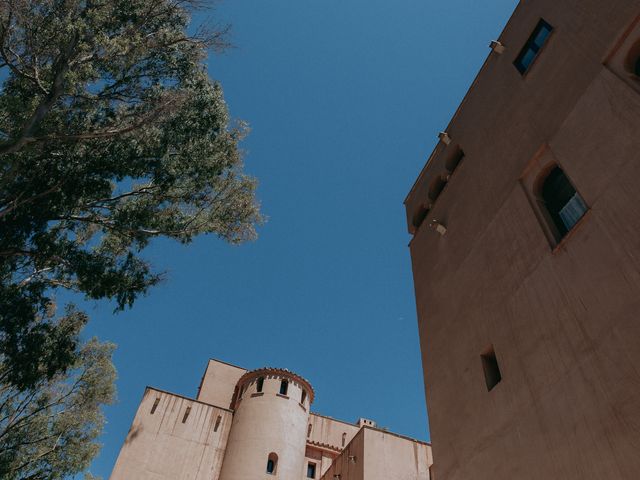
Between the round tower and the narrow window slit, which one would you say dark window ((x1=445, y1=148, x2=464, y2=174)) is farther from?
the narrow window slit

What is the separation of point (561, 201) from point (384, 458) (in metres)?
15.4

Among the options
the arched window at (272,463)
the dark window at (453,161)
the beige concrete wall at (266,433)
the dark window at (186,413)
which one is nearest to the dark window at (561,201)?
the dark window at (453,161)

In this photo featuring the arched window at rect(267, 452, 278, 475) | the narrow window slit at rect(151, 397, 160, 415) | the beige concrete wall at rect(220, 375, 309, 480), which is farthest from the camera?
the narrow window slit at rect(151, 397, 160, 415)

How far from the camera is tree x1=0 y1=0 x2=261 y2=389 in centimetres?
1160

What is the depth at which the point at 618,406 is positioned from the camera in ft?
19.4

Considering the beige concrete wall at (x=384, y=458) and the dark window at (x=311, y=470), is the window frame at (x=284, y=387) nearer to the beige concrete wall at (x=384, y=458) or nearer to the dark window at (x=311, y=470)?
the dark window at (x=311, y=470)

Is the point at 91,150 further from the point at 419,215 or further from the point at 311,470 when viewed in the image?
the point at 311,470

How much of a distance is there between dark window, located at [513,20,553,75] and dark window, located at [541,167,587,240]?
366 cm

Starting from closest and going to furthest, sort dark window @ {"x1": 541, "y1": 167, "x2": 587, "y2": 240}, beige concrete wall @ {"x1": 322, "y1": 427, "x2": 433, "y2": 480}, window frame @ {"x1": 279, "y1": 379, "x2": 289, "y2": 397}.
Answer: dark window @ {"x1": 541, "y1": 167, "x2": 587, "y2": 240} < beige concrete wall @ {"x1": 322, "y1": 427, "x2": 433, "y2": 480} < window frame @ {"x1": 279, "y1": 379, "x2": 289, "y2": 397}

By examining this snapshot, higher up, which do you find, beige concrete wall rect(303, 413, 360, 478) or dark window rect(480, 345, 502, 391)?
beige concrete wall rect(303, 413, 360, 478)

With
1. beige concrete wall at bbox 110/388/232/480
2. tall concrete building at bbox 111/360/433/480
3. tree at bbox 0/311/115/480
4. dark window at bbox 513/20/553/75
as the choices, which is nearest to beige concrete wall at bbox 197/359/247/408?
tall concrete building at bbox 111/360/433/480

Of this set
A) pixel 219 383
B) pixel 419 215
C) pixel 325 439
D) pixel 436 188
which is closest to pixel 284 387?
pixel 325 439

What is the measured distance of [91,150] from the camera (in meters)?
12.5

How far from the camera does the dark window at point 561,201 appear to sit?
8352 millimetres
